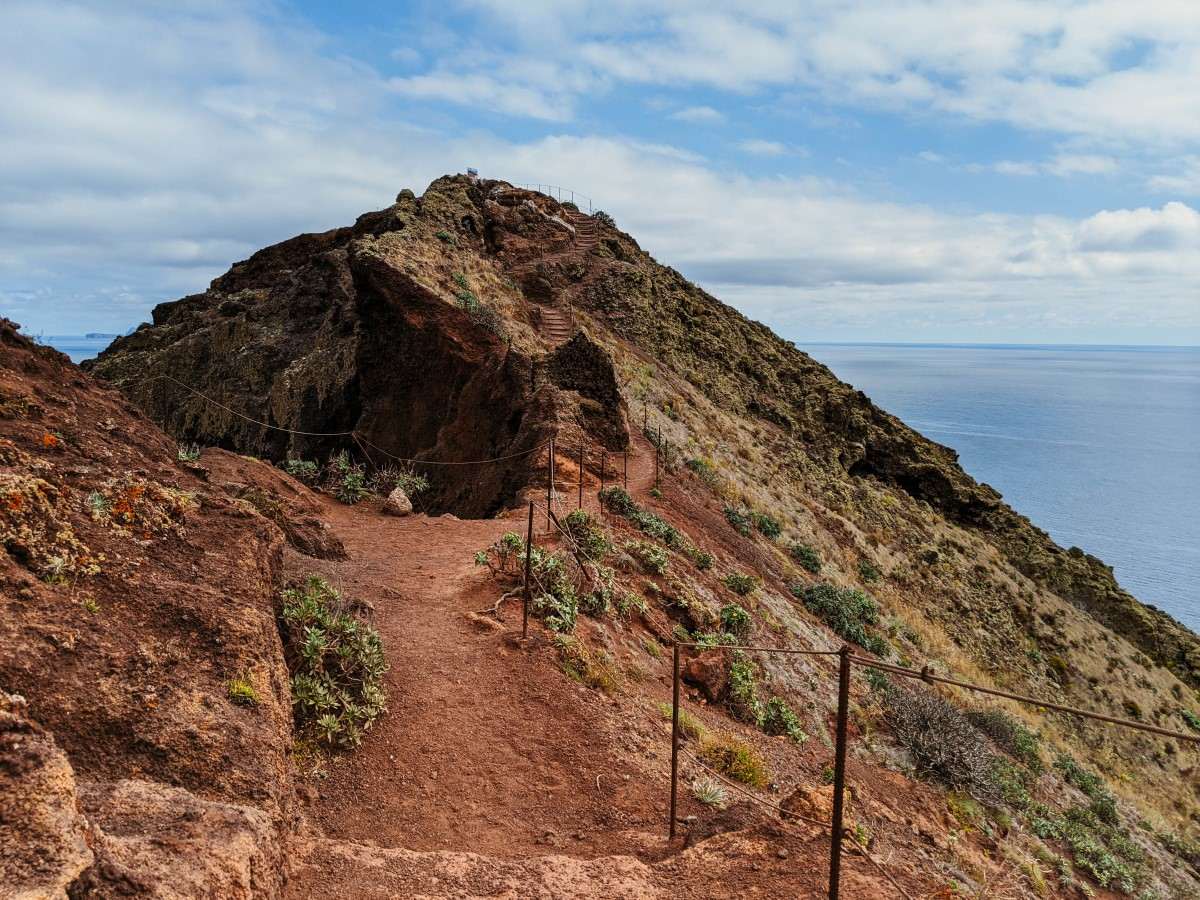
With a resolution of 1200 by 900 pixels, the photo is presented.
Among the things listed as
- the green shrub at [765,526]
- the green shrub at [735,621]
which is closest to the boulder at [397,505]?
the green shrub at [735,621]

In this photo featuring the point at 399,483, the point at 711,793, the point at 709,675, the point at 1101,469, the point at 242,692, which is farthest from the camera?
the point at 1101,469

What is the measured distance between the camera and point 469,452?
63.1 feet

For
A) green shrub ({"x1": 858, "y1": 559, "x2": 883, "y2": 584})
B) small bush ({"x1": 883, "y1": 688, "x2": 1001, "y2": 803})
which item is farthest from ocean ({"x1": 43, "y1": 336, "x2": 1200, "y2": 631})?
green shrub ({"x1": 858, "y1": 559, "x2": 883, "y2": 584})

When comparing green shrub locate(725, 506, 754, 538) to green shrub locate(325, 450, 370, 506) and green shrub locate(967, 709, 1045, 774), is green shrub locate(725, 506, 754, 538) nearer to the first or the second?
green shrub locate(967, 709, 1045, 774)

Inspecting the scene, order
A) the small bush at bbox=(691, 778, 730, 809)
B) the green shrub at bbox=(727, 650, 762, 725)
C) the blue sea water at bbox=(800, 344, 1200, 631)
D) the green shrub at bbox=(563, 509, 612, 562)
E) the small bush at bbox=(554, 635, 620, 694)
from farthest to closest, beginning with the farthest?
the blue sea water at bbox=(800, 344, 1200, 631) → the green shrub at bbox=(563, 509, 612, 562) → the green shrub at bbox=(727, 650, 762, 725) → the small bush at bbox=(554, 635, 620, 694) → the small bush at bbox=(691, 778, 730, 809)

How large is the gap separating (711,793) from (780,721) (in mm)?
3409

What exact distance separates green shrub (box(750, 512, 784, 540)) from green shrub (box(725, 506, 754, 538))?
26 centimetres

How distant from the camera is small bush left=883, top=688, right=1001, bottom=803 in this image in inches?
420

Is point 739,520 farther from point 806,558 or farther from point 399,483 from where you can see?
point 399,483

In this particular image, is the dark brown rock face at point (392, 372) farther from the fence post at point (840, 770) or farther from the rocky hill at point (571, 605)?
the fence post at point (840, 770)

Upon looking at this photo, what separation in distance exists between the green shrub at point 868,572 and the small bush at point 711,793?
54.6 ft

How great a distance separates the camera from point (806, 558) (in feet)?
65.6

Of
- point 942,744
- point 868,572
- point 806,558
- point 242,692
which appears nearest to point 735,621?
point 942,744

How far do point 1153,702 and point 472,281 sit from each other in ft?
82.9
